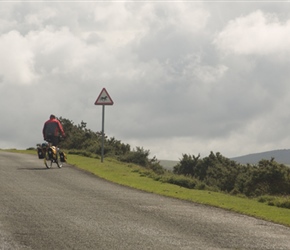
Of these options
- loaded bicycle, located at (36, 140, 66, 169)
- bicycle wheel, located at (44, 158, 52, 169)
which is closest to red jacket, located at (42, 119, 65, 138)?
loaded bicycle, located at (36, 140, 66, 169)

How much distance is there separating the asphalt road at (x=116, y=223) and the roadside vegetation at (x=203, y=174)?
1.58 meters

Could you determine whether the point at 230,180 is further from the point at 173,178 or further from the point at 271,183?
the point at 173,178

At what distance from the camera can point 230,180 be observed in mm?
49500

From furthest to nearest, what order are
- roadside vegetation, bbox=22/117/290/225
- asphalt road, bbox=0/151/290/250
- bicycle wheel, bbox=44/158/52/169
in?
bicycle wheel, bbox=44/158/52/169
roadside vegetation, bbox=22/117/290/225
asphalt road, bbox=0/151/290/250

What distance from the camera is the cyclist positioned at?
25.6m

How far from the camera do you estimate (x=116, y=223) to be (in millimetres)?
11297

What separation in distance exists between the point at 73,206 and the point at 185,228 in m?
3.24

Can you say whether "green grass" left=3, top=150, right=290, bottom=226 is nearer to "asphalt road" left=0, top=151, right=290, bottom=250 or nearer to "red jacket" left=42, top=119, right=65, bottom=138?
"asphalt road" left=0, top=151, right=290, bottom=250

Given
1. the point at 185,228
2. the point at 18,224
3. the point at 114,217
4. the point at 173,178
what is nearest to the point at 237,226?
the point at 185,228

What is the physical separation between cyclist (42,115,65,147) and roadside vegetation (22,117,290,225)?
6.58ft

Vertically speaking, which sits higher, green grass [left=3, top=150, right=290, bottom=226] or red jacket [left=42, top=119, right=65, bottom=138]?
red jacket [left=42, top=119, right=65, bottom=138]

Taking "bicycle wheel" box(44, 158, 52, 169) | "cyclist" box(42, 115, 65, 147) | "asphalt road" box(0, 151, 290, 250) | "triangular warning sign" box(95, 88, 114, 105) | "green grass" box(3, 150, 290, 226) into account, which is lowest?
"asphalt road" box(0, 151, 290, 250)

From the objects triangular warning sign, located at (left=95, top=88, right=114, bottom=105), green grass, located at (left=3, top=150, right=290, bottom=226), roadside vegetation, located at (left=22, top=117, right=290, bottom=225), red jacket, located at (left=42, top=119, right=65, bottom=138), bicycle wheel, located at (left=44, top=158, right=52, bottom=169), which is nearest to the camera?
green grass, located at (left=3, top=150, right=290, bottom=226)

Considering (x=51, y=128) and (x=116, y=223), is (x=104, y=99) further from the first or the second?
(x=116, y=223)
